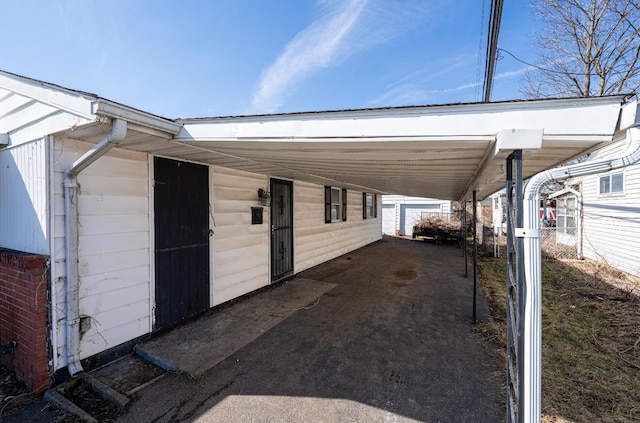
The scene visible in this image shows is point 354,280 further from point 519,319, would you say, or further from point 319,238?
point 519,319

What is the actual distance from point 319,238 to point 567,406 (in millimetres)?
5687

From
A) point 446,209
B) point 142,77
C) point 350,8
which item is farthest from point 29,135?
point 446,209

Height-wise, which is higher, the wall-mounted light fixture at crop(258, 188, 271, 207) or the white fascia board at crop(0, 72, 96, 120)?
the white fascia board at crop(0, 72, 96, 120)

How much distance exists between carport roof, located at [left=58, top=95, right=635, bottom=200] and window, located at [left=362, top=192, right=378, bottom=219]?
25.9ft

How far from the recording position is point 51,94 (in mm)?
2385

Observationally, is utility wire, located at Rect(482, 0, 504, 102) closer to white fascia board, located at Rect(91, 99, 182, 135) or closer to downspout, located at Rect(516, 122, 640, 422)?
downspout, located at Rect(516, 122, 640, 422)

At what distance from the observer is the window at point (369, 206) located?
35.6 ft

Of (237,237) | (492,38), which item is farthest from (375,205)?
(237,237)

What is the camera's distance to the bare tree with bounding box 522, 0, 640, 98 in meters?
8.75

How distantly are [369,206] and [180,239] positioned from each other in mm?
8863

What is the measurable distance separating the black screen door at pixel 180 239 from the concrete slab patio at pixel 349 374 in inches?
25.1

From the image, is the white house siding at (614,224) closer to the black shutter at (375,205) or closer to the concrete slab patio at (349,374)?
the concrete slab patio at (349,374)

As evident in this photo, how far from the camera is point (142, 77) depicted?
4.79 meters

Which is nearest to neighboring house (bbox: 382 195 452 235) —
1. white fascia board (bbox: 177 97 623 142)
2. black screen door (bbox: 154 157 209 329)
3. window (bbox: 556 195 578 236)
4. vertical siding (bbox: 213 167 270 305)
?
window (bbox: 556 195 578 236)
